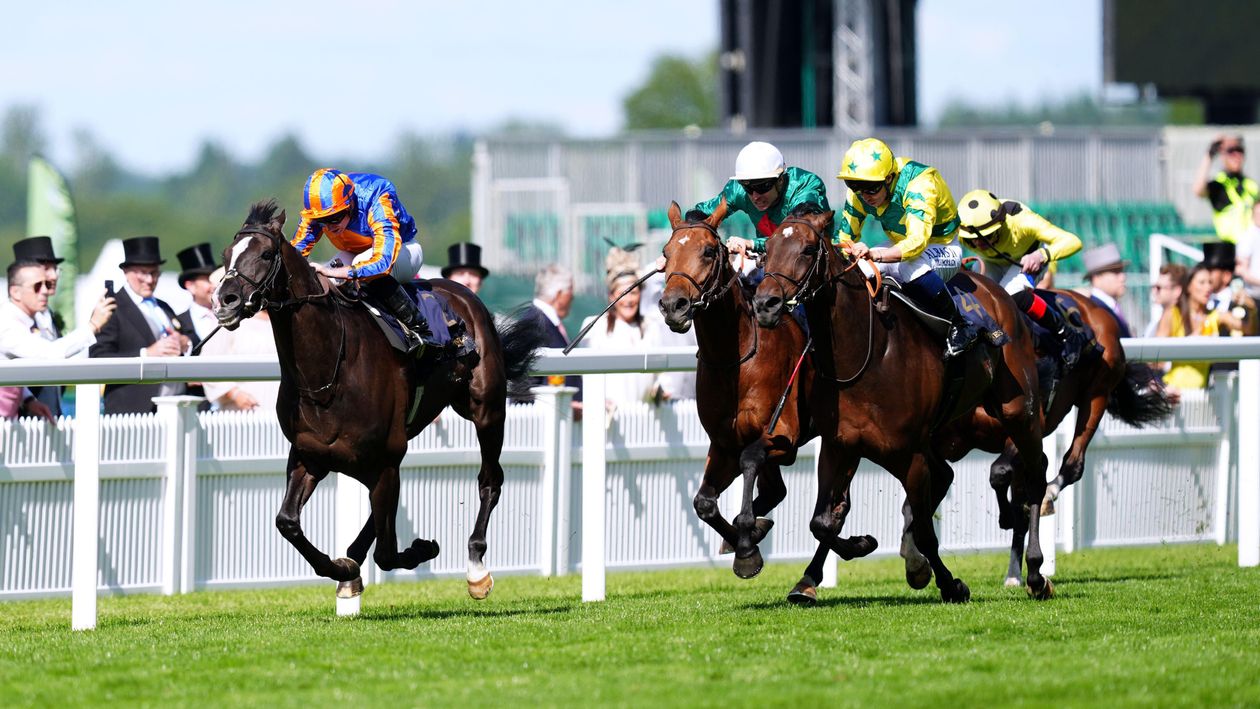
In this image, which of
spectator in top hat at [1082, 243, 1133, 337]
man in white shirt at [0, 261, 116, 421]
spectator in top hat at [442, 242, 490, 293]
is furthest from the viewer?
spectator in top hat at [1082, 243, 1133, 337]

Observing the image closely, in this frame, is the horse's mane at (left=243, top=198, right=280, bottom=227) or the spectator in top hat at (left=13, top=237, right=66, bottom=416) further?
the spectator in top hat at (left=13, top=237, right=66, bottom=416)

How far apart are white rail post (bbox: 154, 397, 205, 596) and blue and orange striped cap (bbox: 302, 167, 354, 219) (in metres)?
2.04

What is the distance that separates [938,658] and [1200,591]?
2.87 m

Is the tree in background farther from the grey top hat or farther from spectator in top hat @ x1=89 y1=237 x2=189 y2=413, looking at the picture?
spectator in top hat @ x1=89 y1=237 x2=189 y2=413

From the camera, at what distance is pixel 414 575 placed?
10719 millimetres

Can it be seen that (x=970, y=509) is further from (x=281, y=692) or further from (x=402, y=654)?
(x=281, y=692)

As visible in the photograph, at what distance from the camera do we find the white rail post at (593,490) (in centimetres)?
920

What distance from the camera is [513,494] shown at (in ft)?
36.0

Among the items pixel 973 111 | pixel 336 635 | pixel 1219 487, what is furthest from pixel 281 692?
pixel 973 111

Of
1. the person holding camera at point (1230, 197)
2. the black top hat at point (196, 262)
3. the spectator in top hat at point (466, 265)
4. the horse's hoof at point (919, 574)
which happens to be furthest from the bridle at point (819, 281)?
the person holding camera at point (1230, 197)

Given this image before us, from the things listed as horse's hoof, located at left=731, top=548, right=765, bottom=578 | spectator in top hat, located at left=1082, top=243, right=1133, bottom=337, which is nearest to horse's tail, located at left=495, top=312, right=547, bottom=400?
horse's hoof, located at left=731, top=548, right=765, bottom=578

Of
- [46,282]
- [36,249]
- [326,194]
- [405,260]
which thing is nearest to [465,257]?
[36,249]

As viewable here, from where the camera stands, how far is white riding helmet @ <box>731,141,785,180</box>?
8.47m

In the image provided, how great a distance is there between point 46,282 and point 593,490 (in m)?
3.37
